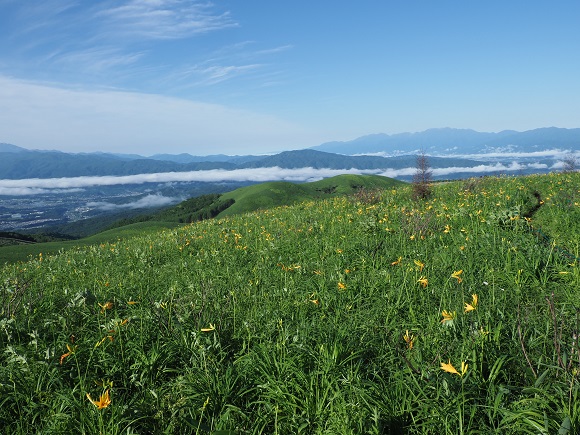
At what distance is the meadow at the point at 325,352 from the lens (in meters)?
2.99

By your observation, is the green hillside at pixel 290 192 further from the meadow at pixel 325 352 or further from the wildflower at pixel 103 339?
the wildflower at pixel 103 339

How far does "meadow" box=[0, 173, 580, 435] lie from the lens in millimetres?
2992

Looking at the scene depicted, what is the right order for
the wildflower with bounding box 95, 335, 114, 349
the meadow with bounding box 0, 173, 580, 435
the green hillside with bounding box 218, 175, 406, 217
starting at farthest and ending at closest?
the green hillside with bounding box 218, 175, 406, 217
the wildflower with bounding box 95, 335, 114, 349
the meadow with bounding box 0, 173, 580, 435

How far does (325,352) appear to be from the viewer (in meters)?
3.58

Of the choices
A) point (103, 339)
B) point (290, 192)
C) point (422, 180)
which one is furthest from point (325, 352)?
point (290, 192)

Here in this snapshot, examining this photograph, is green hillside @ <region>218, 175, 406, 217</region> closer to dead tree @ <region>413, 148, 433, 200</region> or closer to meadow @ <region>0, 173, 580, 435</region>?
dead tree @ <region>413, 148, 433, 200</region>

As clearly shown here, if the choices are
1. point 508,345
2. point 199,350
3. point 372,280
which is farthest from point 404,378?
point 372,280

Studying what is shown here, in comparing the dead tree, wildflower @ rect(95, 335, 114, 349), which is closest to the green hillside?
the dead tree

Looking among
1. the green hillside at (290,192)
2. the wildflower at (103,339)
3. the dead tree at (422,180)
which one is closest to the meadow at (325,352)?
the wildflower at (103,339)

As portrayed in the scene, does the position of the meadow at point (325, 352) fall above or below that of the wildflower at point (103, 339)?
below

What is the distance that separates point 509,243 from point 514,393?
4178 mm

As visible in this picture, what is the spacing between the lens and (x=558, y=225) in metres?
8.34

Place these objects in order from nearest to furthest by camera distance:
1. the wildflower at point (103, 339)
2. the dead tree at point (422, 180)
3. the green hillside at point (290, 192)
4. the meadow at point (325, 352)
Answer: the meadow at point (325, 352), the wildflower at point (103, 339), the dead tree at point (422, 180), the green hillside at point (290, 192)

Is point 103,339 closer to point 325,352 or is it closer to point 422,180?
point 325,352
